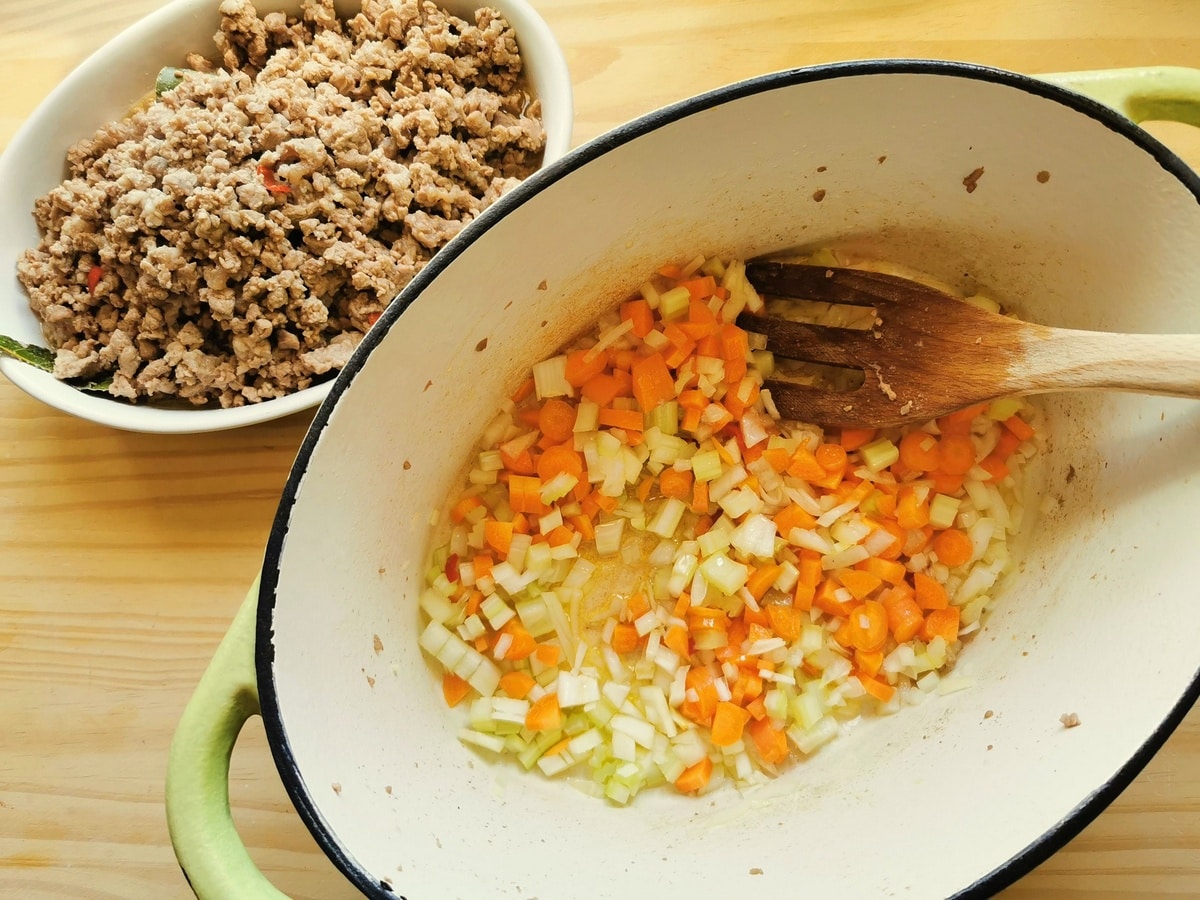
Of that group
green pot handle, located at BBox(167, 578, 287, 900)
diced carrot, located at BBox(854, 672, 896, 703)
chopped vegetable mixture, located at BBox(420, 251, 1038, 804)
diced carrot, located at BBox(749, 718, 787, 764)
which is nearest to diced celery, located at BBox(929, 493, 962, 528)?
chopped vegetable mixture, located at BBox(420, 251, 1038, 804)

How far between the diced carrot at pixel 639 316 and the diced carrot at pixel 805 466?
0.78 feet

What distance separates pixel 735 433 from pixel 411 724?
515 millimetres

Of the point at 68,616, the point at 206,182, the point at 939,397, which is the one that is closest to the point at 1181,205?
the point at 939,397

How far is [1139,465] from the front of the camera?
946mm

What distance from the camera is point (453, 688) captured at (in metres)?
1.03

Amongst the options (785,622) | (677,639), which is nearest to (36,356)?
(677,639)

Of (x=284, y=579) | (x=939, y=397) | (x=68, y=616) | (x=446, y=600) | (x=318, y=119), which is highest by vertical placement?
A: (x=318, y=119)

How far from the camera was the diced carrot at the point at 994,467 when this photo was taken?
1.07 meters

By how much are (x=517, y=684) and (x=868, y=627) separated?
0.43m

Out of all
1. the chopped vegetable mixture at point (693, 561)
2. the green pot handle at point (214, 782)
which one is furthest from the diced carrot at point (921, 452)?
the green pot handle at point (214, 782)

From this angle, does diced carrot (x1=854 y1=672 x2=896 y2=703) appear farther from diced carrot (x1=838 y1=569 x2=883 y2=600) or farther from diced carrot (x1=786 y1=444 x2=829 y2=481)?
diced carrot (x1=786 y1=444 x2=829 y2=481)

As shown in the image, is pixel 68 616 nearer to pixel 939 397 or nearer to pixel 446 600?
pixel 446 600

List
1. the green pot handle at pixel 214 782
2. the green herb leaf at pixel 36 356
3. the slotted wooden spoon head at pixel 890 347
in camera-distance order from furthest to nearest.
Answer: the green herb leaf at pixel 36 356 → the slotted wooden spoon head at pixel 890 347 → the green pot handle at pixel 214 782

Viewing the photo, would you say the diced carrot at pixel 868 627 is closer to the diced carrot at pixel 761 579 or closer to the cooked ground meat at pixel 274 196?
the diced carrot at pixel 761 579
